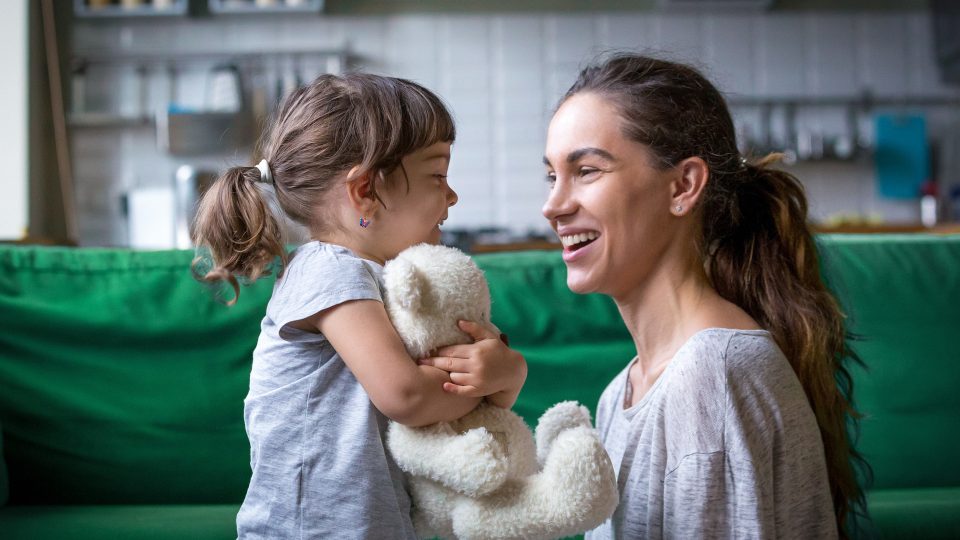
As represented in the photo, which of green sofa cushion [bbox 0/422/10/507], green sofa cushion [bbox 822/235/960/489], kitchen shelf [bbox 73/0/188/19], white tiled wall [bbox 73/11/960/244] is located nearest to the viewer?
green sofa cushion [bbox 0/422/10/507]

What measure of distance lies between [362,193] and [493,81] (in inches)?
178

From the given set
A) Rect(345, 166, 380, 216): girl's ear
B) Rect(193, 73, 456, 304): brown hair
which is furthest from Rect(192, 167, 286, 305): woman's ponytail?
Rect(345, 166, 380, 216): girl's ear

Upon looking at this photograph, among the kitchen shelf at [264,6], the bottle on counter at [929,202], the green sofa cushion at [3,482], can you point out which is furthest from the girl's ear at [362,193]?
the bottle on counter at [929,202]

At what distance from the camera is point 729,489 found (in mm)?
1100

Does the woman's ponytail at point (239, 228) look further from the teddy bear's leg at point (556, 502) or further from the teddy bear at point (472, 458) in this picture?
the teddy bear's leg at point (556, 502)

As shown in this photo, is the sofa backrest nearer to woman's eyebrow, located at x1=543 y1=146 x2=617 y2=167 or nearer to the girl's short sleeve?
woman's eyebrow, located at x1=543 y1=146 x2=617 y2=167

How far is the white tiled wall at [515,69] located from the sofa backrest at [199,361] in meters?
3.45

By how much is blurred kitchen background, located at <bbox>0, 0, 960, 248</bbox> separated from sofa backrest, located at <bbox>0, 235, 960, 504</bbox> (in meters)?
3.28

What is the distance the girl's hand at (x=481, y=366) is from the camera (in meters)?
1.01

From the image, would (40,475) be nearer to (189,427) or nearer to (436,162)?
(189,427)

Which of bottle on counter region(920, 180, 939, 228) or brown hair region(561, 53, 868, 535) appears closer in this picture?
brown hair region(561, 53, 868, 535)

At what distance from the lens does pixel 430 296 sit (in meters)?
1.03

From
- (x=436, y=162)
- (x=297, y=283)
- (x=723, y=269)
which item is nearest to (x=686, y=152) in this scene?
(x=723, y=269)

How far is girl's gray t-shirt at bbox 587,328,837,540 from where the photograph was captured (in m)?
1.09
